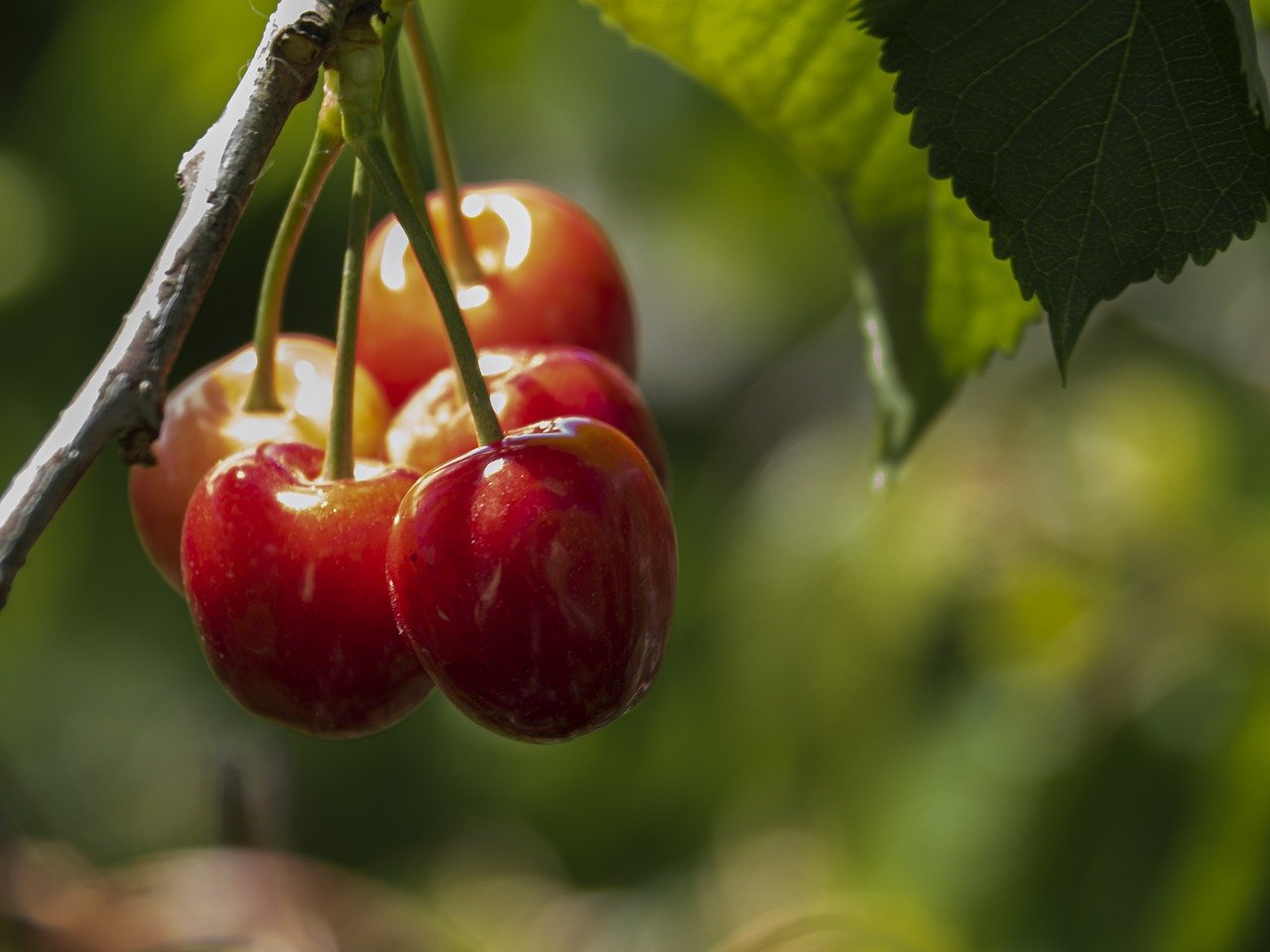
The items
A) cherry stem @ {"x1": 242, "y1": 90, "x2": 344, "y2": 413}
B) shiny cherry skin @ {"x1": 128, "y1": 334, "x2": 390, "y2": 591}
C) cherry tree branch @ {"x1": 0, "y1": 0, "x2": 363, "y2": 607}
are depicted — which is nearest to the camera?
cherry tree branch @ {"x1": 0, "y1": 0, "x2": 363, "y2": 607}

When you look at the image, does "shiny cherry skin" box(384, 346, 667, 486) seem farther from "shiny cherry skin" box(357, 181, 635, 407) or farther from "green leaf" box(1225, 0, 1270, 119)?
"green leaf" box(1225, 0, 1270, 119)

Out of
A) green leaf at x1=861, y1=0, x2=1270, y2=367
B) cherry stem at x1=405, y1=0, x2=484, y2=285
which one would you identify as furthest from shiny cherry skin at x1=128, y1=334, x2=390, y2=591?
green leaf at x1=861, y1=0, x2=1270, y2=367

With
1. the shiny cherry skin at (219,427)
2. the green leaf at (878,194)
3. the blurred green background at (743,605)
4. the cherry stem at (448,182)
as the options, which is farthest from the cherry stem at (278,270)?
the blurred green background at (743,605)

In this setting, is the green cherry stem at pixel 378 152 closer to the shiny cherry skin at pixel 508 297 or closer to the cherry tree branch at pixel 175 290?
the cherry tree branch at pixel 175 290

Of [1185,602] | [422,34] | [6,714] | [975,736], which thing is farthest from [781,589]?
[422,34]

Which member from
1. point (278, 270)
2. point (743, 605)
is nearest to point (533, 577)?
point (278, 270)

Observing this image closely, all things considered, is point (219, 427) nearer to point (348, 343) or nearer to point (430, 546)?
point (348, 343)
